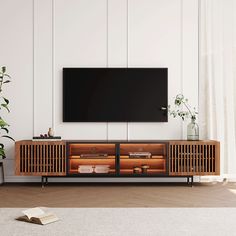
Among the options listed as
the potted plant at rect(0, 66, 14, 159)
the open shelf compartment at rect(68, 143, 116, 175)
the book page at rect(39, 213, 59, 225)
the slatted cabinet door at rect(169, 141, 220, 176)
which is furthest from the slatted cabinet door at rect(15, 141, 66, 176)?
the book page at rect(39, 213, 59, 225)

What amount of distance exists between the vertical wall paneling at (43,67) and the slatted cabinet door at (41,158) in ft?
1.65

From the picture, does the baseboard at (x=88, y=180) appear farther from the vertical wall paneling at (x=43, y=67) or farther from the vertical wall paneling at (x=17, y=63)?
the vertical wall paneling at (x=43, y=67)

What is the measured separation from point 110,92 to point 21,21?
1629 millimetres

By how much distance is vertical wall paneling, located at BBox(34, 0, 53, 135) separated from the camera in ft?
17.7

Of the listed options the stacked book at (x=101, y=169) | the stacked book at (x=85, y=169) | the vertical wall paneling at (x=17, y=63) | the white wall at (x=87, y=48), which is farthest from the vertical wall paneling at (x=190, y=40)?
the vertical wall paneling at (x=17, y=63)

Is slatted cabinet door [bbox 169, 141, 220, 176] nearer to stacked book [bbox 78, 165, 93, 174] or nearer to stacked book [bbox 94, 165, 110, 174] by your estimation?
stacked book [bbox 94, 165, 110, 174]

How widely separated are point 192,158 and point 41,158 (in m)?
1.97

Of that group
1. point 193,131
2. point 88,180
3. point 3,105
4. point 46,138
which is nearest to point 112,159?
point 88,180

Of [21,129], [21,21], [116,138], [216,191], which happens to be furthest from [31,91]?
[216,191]

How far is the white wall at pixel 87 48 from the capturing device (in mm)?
5398

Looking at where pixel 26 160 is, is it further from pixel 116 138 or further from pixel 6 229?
pixel 6 229

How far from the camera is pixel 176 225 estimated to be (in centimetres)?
274

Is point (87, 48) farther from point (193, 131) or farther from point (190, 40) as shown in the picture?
point (193, 131)

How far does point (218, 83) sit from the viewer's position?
17.9 ft
